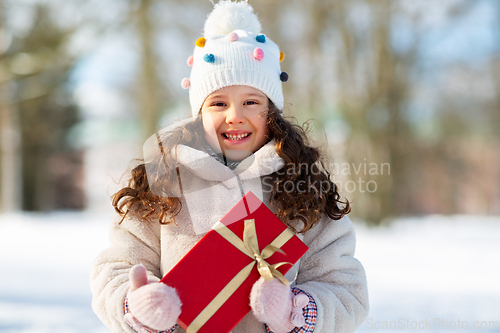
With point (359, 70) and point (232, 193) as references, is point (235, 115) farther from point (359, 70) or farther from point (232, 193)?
point (359, 70)

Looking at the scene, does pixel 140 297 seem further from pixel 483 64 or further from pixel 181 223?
pixel 483 64

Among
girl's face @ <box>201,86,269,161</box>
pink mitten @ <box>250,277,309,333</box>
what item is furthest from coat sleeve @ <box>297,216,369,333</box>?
girl's face @ <box>201,86,269,161</box>

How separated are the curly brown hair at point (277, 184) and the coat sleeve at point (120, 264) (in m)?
0.05

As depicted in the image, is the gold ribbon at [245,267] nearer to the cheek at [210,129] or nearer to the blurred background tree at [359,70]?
the cheek at [210,129]

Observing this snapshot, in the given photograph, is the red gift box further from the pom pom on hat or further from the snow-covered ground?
the snow-covered ground

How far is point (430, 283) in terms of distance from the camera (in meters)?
4.09

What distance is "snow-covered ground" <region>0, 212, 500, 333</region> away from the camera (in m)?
3.00

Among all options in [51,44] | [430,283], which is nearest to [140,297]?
[430,283]

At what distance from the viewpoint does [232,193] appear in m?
1.46

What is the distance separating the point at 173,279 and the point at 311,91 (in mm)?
7502

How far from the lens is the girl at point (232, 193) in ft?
4.63

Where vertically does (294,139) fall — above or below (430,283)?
above

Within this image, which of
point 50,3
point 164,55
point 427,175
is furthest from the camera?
point 427,175

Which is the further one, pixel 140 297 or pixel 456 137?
pixel 456 137
